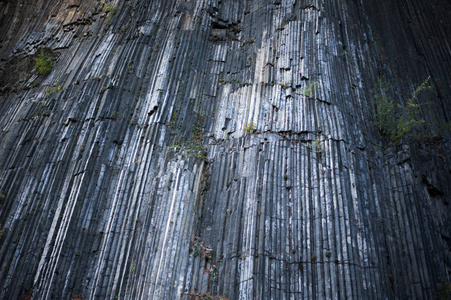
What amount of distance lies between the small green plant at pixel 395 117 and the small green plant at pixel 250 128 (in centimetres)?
421

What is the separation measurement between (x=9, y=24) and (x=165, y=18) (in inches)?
485

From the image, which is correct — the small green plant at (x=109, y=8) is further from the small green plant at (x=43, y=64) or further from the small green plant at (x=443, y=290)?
the small green plant at (x=443, y=290)

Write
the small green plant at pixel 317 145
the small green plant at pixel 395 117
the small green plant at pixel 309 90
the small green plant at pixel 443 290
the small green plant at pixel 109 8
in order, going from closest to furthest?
the small green plant at pixel 443 290, the small green plant at pixel 317 145, the small green plant at pixel 395 117, the small green plant at pixel 309 90, the small green plant at pixel 109 8

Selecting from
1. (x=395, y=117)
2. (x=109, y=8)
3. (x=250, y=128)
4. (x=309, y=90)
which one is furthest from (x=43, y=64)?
(x=395, y=117)

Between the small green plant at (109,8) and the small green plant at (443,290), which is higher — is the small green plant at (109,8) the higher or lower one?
the higher one

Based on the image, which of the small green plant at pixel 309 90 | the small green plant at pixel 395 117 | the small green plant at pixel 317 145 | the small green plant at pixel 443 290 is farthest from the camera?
the small green plant at pixel 309 90

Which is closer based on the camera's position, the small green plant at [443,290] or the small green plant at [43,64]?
the small green plant at [443,290]

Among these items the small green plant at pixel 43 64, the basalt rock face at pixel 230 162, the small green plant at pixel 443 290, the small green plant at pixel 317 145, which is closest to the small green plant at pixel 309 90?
the basalt rock face at pixel 230 162

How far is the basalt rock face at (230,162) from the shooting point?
33.1 ft

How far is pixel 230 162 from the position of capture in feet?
40.3

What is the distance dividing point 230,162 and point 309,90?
3666 millimetres

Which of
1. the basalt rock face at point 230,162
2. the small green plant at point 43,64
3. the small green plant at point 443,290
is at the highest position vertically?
the small green plant at point 43,64

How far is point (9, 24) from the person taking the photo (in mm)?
23609

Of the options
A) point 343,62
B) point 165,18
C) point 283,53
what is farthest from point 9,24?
point 343,62
